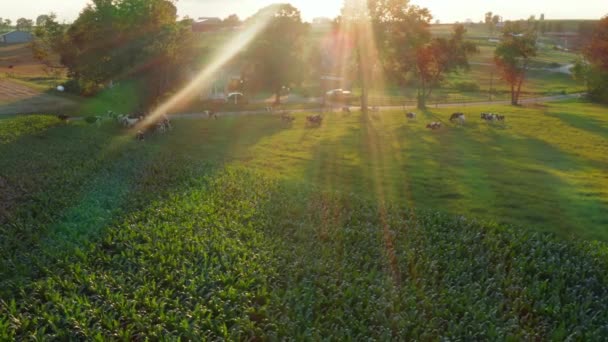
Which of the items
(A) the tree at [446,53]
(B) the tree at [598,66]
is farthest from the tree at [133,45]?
(B) the tree at [598,66]

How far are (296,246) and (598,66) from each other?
68.9m

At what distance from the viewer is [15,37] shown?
13512 cm

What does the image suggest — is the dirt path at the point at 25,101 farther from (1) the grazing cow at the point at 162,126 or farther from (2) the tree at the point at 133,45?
(1) the grazing cow at the point at 162,126

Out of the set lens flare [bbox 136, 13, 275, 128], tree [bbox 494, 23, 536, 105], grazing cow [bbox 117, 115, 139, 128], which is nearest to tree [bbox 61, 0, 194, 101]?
lens flare [bbox 136, 13, 275, 128]

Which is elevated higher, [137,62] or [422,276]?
[137,62]

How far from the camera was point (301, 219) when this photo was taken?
708 inches

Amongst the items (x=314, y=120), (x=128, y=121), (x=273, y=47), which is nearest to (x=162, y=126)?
(x=128, y=121)

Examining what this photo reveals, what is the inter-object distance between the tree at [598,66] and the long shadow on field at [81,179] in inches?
2085

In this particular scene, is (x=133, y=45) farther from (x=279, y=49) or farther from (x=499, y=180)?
(x=499, y=180)

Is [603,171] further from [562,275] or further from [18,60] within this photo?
[18,60]

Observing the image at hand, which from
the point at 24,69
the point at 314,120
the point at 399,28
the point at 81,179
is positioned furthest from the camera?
the point at 24,69

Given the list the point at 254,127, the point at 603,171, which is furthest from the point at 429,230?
the point at 254,127

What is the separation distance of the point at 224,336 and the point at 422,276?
20.1 feet

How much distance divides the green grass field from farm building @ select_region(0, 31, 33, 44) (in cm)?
12602
